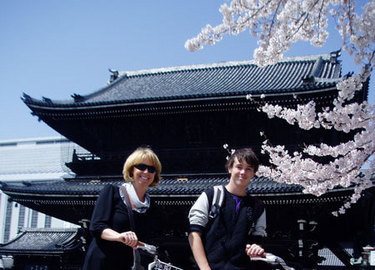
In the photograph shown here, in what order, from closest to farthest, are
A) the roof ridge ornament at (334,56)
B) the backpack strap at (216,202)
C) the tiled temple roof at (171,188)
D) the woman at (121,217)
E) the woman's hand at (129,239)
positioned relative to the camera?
the woman's hand at (129,239) < the woman at (121,217) < the backpack strap at (216,202) < the tiled temple roof at (171,188) < the roof ridge ornament at (334,56)

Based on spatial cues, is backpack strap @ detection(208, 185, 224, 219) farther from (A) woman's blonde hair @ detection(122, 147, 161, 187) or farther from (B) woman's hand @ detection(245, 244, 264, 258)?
(A) woman's blonde hair @ detection(122, 147, 161, 187)

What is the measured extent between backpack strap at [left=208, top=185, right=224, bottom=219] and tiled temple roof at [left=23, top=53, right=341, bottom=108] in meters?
7.48

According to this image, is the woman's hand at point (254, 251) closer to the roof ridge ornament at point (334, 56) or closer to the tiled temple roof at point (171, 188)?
the tiled temple roof at point (171, 188)

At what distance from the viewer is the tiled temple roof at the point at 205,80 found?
40.0 feet

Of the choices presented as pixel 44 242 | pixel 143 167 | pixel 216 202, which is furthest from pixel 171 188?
pixel 216 202

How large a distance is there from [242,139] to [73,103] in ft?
15.5

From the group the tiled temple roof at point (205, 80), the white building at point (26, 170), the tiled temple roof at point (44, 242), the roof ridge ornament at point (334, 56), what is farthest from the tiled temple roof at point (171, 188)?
the white building at point (26, 170)

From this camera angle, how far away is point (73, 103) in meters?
12.3

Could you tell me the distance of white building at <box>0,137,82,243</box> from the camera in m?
30.4

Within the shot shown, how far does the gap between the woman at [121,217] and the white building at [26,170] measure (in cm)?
2684

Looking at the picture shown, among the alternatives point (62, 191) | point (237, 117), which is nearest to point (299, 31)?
point (237, 117)

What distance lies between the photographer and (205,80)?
1484 centimetres

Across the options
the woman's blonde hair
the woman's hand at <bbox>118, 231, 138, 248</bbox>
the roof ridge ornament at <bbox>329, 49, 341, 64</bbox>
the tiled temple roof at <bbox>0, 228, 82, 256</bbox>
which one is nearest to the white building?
the tiled temple roof at <bbox>0, 228, 82, 256</bbox>

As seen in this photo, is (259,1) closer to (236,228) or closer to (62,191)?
(236,228)
